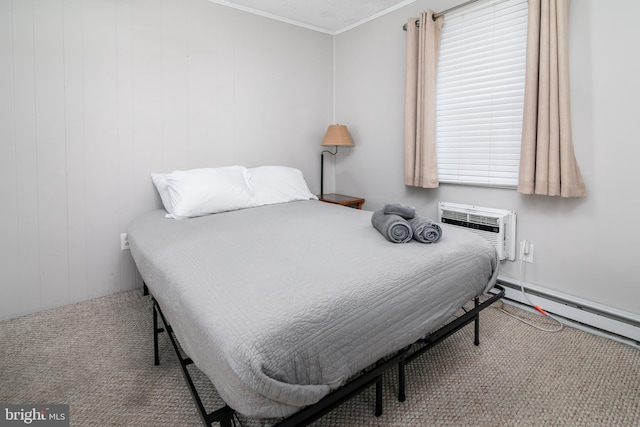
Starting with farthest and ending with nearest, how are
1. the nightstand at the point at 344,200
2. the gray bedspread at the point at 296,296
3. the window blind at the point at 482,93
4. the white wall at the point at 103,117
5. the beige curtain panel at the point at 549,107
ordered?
the nightstand at the point at 344,200
the window blind at the point at 482,93
the white wall at the point at 103,117
the beige curtain panel at the point at 549,107
the gray bedspread at the point at 296,296

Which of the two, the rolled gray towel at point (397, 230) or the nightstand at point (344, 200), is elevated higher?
the nightstand at point (344, 200)

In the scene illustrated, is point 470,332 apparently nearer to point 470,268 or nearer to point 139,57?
point 470,268

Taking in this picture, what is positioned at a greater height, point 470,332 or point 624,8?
point 624,8

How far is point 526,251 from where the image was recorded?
242 centimetres

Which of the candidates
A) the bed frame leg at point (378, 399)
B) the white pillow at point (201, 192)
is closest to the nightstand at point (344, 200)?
the white pillow at point (201, 192)

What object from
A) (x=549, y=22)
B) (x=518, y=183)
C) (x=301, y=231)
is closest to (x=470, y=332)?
(x=518, y=183)

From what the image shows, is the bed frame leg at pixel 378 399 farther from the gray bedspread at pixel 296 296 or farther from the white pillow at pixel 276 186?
the white pillow at pixel 276 186

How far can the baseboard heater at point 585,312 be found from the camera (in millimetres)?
1957

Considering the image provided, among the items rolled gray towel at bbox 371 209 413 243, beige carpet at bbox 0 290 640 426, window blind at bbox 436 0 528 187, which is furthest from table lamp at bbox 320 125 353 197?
beige carpet at bbox 0 290 640 426

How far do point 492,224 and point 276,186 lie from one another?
1692 mm

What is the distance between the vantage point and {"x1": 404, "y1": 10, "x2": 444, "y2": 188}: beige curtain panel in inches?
105

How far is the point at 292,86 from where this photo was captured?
11.2 feet

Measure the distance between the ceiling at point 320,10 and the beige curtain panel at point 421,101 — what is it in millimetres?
445

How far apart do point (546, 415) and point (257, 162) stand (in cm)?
272
